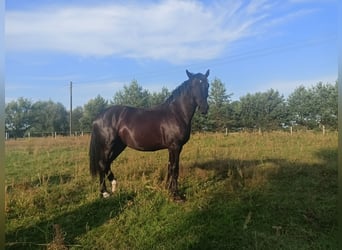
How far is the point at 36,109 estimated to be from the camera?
15.9 metres

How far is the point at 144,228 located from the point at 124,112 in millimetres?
2734

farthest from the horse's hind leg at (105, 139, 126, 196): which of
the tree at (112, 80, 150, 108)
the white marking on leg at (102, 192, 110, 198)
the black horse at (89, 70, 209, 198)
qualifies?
the tree at (112, 80, 150, 108)

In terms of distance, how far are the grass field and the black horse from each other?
495 mm

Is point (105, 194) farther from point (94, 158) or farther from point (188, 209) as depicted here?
point (188, 209)

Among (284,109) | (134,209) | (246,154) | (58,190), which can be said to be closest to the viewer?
(134,209)

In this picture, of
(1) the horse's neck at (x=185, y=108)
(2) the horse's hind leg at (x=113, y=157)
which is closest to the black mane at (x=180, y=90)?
(1) the horse's neck at (x=185, y=108)

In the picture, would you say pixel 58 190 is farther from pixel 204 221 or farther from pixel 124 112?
pixel 204 221

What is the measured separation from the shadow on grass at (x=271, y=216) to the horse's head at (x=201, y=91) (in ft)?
5.21

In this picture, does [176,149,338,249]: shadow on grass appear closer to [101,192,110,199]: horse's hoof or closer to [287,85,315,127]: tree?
[101,192,110,199]: horse's hoof

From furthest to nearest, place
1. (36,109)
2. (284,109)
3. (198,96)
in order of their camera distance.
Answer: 1. (284,109)
2. (36,109)
3. (198,96)

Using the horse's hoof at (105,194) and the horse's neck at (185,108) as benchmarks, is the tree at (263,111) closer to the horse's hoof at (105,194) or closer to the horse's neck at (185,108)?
the horse's neck at (185,108)

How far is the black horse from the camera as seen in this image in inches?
235

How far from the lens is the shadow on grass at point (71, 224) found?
4.17 metres

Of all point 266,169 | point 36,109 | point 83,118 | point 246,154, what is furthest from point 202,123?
point 266,169
